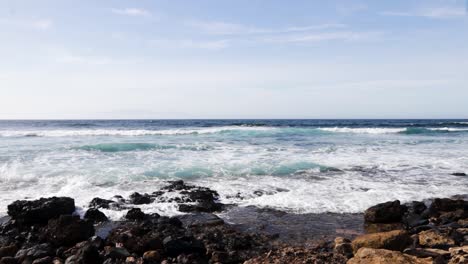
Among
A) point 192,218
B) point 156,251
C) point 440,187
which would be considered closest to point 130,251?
point 156,251

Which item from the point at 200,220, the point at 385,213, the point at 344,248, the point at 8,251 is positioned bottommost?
the point at 8,251

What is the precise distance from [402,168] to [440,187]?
3147mm

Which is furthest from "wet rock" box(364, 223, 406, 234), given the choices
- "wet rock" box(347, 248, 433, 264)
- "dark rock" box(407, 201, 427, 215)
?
"wet rock" box(347, 248, 433, 264)

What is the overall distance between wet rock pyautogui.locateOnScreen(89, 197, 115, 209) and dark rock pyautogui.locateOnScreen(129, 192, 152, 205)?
0.50 metres

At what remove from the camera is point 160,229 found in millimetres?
6594

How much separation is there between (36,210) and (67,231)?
4.72ft

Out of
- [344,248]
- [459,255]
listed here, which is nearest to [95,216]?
[344,248]

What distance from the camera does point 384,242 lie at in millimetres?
5586

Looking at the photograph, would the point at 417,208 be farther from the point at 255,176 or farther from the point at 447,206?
the point at 255,176

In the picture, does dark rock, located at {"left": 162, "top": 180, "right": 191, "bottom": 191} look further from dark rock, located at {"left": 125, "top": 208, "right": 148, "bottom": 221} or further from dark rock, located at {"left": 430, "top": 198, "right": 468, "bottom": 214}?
dark rock, located at {"left": 430, "top": 198, "right": 468, "bottom": 214}

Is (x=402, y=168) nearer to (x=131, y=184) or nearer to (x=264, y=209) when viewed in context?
(x=264, y=209)

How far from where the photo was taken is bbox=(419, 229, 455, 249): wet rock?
18.9 ft

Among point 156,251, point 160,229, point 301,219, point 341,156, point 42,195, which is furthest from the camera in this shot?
point 341,156

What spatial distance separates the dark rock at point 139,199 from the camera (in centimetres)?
870
